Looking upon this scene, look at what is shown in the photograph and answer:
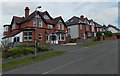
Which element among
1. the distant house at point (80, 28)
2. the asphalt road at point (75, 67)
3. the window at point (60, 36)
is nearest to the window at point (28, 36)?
the window at point (60, 36)

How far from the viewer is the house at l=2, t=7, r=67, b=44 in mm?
29812

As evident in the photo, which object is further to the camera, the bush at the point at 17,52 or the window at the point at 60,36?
the window at the point at 60,36

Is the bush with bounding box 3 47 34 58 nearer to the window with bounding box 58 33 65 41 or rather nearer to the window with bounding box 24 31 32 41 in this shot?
the window with bounding box 24 31 32 41

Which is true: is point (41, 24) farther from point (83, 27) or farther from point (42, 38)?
point (83, 27)

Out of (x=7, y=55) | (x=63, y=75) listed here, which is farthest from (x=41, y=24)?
(x=63, y=75)

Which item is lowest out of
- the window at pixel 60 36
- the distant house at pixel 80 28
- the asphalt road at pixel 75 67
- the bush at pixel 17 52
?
the asphalt road at pixel 75 67

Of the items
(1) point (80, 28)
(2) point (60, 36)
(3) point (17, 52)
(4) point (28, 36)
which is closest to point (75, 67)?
(3) point (17, 52)

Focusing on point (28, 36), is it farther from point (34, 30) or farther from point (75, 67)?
point (75, 67)

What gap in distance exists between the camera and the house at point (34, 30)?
29.8 metres

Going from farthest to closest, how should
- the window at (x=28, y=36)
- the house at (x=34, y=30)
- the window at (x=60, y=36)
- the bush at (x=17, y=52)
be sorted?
the window at (x=60, y=36) < the house at (x=34, y=30) < the window at (x=28, y=36) < the bush at (x=17, y=52)

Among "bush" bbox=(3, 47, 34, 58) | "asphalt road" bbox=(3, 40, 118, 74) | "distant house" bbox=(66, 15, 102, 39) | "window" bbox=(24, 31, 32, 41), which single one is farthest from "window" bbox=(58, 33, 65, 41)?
"asphalt road" bbox=(3, 40, 118, 74)

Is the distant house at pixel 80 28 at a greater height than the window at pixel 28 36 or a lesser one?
greater

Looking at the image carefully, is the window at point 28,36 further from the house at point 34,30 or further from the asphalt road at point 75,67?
the asphalt road at point 75,67

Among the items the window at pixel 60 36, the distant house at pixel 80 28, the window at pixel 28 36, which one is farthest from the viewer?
the distant house at pixel 80 28
